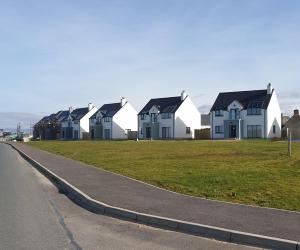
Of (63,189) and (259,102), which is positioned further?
(259,102)

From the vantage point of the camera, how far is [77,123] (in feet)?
348

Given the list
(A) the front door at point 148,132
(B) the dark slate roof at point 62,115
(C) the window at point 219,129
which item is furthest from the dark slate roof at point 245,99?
(B) the dark slate roof at point 62,115

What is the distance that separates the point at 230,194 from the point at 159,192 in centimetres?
180

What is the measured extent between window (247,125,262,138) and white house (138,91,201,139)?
13.9 metres

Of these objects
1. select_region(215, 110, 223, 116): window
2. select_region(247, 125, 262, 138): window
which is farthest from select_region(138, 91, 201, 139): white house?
select_region(247, 125, 262, 138): window

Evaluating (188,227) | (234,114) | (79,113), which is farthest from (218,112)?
(188,227)

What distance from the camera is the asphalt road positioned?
739cm

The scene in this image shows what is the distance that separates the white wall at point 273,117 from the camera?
2651 inches

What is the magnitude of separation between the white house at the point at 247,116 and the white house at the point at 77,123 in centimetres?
3951

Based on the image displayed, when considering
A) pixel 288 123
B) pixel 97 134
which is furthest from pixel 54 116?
pixel 288 123

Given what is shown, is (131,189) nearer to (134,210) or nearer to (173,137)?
(134,210)

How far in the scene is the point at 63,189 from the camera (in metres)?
14.6

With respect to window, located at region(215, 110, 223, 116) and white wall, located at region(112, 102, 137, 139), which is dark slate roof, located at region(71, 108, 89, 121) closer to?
white wall, located at region(112, 102, 137, 139)

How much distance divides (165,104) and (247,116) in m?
18.3
